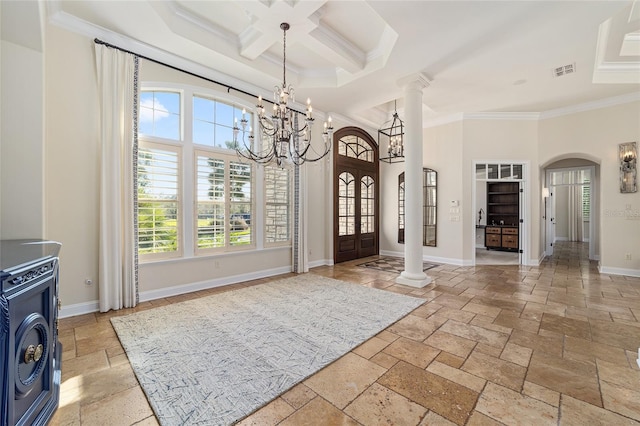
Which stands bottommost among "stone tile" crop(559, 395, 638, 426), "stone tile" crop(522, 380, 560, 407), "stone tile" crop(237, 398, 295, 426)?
"stone tile" crop(237, 398, 295, 426)

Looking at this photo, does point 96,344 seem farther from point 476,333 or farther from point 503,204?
point 503,204

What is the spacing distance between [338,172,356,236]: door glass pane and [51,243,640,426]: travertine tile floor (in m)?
3.27

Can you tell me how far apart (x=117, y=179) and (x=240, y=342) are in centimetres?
256

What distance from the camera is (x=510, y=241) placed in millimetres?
8672

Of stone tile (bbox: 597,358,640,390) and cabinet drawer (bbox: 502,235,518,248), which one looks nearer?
stone tile (bbox: 597,358,640,390)

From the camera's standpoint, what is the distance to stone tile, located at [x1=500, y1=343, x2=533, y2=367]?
2.27 m

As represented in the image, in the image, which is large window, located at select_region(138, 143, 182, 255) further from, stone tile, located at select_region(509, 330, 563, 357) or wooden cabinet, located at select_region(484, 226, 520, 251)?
wooden cabinet, located at select_region(484, 226, 520, 251)

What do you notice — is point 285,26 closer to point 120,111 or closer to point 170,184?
point 120,111

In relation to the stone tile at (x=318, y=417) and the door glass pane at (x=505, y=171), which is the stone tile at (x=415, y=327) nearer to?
the stone tile at (x=318, y=417)

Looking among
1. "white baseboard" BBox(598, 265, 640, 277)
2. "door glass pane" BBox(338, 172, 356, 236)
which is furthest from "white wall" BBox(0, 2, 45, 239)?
"white baseboard" BBox(598, 265, 640, 277)

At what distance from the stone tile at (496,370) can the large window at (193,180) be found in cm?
374

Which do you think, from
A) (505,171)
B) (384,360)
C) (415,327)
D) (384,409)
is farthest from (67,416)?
(505,171)

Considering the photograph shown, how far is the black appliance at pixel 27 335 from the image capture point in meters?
1.18

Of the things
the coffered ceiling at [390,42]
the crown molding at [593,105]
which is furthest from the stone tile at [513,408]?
the crown molding at [593,105]
